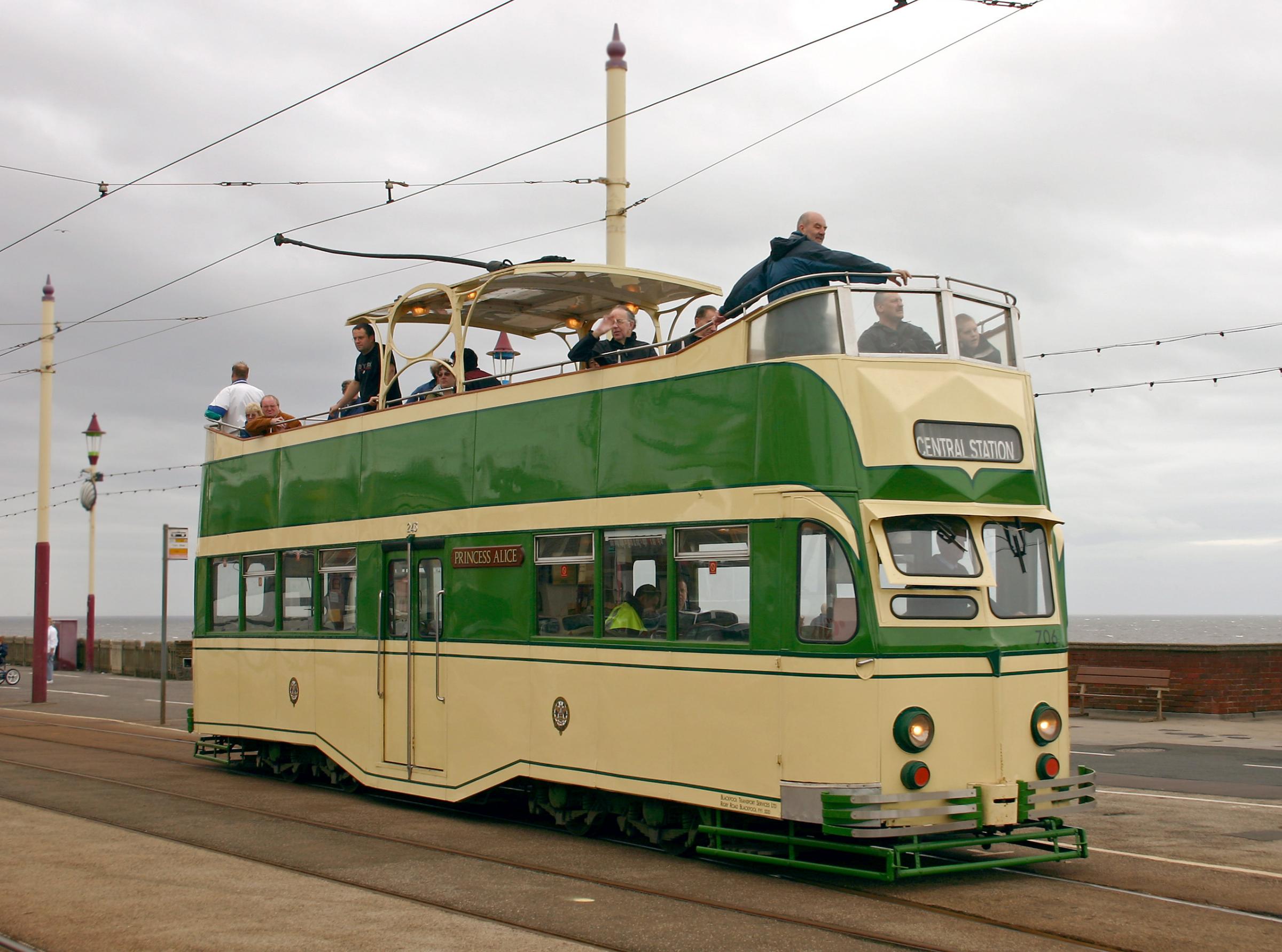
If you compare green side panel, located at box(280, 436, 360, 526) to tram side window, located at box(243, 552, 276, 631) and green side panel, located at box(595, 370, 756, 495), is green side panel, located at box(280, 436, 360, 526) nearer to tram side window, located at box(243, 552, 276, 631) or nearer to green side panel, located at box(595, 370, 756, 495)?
tram side window, located at box(243, 552, 276, 631)

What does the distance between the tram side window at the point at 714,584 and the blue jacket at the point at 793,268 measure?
167cm

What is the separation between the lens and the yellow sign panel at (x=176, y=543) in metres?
21.7

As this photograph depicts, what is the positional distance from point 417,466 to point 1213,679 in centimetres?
1446

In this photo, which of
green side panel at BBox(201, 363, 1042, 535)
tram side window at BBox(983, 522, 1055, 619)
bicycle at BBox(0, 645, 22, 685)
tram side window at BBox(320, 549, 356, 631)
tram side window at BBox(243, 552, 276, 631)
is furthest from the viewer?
bicycle at BBox(0, 645, 22, 685)

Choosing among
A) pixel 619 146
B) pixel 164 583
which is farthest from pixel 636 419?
pixel 164 583

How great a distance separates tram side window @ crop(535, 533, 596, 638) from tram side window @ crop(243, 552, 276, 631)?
5155 mm

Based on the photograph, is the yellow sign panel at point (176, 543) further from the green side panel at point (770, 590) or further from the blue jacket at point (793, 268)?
the green side panel at point (770, 590)

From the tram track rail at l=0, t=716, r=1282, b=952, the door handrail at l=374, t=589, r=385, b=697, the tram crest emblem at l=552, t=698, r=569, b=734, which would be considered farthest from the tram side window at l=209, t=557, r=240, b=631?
the tram crest emblem at l=552, t=698, r=569, b=734

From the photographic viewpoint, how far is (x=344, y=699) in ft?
45.8

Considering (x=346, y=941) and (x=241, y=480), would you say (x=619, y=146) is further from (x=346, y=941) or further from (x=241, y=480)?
(x=346, y=941)

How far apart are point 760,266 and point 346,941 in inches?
220

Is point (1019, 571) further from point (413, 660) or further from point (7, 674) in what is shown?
point (7, 674)

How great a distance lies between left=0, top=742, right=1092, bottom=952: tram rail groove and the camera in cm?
752

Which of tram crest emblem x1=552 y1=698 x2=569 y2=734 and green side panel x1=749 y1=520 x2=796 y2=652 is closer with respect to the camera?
green side panel x1=749 y1=520 x2=796 y2=652
